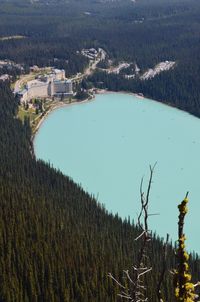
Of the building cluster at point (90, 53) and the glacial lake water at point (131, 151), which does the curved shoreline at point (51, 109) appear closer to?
the glacial lake water at point (131, 151)

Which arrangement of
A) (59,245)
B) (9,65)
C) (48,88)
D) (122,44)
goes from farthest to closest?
1. (122,44)
2. (9,65)
3. (48,88)
4. (59,245)

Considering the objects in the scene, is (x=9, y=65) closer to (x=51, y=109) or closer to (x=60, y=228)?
(x=51, y=109)

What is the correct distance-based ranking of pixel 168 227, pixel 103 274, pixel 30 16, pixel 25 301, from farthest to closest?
1. pixel 30 16
2. pixel 168 227
3. pixel 103 274
4. pixel 25 301

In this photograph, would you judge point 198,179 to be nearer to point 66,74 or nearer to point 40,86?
Result: point 40,86

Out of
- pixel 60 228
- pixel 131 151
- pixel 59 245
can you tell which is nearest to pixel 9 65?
pixel 131 151

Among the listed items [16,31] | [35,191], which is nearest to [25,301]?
[35,191]

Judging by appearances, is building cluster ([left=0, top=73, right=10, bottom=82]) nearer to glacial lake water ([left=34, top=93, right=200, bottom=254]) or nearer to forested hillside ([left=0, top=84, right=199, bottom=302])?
glacial lake water ([left=34, top=93, right=200, bottom=254])

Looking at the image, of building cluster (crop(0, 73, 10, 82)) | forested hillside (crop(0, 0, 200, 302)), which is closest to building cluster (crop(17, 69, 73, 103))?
building cluster (crop(0, 73, 10, 82))
